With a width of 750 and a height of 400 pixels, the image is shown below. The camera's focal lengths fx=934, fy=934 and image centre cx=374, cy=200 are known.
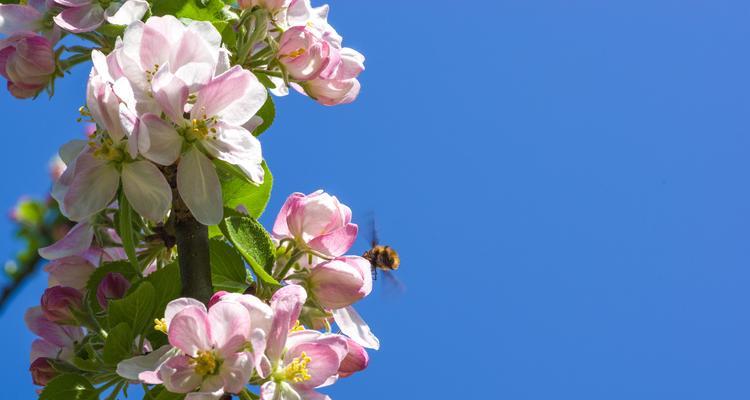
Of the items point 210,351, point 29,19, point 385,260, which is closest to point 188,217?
point 210,351

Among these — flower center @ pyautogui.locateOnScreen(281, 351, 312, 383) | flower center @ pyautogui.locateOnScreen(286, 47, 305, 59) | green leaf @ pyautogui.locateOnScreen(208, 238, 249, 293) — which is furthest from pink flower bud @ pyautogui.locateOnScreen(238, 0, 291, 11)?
flower center @ pyautogui.locateOnScreen(281, 351, 312, 383)

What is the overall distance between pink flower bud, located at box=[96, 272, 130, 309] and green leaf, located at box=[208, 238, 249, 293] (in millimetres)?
195

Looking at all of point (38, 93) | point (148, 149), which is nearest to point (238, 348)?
point (148, 149)

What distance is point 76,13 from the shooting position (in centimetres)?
189

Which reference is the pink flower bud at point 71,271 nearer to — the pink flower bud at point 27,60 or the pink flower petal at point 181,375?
the pink flower bud at point 27,60

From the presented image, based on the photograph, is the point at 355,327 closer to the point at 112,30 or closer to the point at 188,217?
the point at 188,217

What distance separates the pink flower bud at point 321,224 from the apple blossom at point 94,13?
0.47 m

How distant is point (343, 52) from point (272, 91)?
0.59 feet

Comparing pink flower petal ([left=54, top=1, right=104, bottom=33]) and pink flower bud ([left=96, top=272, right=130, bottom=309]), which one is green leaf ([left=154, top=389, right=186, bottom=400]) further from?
pink flower petal ([left=54, top=1, right=104, bottom=33])

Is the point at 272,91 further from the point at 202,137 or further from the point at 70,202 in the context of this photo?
the point at 70,202

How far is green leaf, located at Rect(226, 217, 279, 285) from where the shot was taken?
168 centimetres

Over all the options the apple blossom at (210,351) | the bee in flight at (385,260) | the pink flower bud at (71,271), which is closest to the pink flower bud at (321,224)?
the apple blossom at (210,351)

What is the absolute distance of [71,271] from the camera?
1927mm

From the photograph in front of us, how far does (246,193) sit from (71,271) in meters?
0.39
